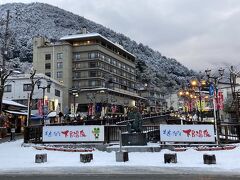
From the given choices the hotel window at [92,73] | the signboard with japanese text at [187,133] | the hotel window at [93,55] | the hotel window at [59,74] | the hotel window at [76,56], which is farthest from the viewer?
the hotel window at [76,56]

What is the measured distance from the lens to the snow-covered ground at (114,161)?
15820mm

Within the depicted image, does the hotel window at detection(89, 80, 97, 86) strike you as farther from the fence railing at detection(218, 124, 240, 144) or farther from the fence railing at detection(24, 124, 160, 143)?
the fence railing at detection(218, 124, 240, 144)

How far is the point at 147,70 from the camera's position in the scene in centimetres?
18012

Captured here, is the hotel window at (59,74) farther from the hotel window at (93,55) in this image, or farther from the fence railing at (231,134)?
the fence railing at (231,134)

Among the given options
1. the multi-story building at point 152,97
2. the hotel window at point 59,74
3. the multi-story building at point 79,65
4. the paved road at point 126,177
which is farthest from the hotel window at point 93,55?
the paved road at point 126,177

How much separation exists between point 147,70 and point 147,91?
2994cm

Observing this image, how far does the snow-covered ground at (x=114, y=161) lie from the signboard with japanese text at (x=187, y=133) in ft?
3.51

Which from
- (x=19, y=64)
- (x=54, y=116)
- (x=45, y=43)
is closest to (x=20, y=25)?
(x=19, y=64)

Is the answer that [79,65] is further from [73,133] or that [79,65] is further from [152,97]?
[73,133]

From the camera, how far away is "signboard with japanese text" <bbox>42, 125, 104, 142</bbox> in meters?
23.6

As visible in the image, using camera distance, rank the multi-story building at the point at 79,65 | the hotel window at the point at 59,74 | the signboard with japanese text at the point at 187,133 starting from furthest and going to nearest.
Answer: the hotel window at the point at 59,74
the multi-story building at the point at 79,65
the signboard with japanese text at the point at 187,133

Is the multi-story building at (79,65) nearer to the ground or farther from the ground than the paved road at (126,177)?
farther from the ground

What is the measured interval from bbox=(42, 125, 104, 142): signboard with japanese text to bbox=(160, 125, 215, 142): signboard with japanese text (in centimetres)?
451

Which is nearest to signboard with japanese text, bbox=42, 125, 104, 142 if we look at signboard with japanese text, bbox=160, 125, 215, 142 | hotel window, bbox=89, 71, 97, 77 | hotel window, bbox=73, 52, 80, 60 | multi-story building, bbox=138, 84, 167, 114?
signboard with japanese text, bbox=160, 125, 215, 142
